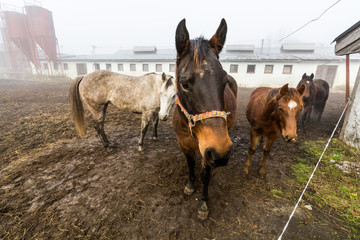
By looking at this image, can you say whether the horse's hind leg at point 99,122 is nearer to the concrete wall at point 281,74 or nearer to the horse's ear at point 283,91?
the horse's ear at point 283,91

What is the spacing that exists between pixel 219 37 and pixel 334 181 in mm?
3733

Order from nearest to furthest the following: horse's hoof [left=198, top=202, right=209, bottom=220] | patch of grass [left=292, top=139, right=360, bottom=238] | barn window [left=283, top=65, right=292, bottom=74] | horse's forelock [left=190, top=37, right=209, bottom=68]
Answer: horse's forelock [left=190, top=37, right=209, bottom=68] → horse's hoof [left=198, top=202, right=209, bottom=220] → patch of grass [left=292, top=139, right=360, bottom=238] → barn window [left=283, top=65, right=292, bottom=74]

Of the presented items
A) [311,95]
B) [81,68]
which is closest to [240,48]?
[311,95]

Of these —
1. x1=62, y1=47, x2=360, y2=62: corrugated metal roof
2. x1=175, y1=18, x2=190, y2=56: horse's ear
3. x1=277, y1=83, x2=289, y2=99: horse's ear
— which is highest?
x1=62, y1=47, x2=360, y2=62: corrugated metal roof

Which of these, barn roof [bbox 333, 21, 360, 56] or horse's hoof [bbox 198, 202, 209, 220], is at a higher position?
barn roof [bbox 333, 21, 360, 56]

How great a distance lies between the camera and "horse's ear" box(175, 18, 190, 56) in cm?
156

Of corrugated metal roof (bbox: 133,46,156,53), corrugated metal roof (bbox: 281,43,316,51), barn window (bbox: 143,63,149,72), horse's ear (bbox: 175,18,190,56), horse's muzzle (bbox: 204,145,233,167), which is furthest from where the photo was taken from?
corrugated metal roof (bbox: 133,46,156,53)

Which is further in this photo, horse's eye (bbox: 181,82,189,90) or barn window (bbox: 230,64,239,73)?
barn window (bbox: 230,64,239,73)

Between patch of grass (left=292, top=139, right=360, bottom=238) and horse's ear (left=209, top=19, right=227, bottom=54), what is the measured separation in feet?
10.1

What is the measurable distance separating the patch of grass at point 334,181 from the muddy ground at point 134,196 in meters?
0.17

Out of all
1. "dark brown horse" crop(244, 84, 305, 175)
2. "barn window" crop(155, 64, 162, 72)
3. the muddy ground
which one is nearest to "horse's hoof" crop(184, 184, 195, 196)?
the muddy ground

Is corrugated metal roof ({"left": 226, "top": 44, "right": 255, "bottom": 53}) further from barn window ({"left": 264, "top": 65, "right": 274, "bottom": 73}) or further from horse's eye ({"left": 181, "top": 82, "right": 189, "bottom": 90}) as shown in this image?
horse's eye ({"left": 181, "top": 82, "right": 189, "bottom": 90})

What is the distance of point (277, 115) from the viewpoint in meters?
2.71

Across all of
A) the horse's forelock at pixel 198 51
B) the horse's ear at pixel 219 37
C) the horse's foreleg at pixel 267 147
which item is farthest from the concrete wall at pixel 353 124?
the horse's forelock at pixel 198 51
